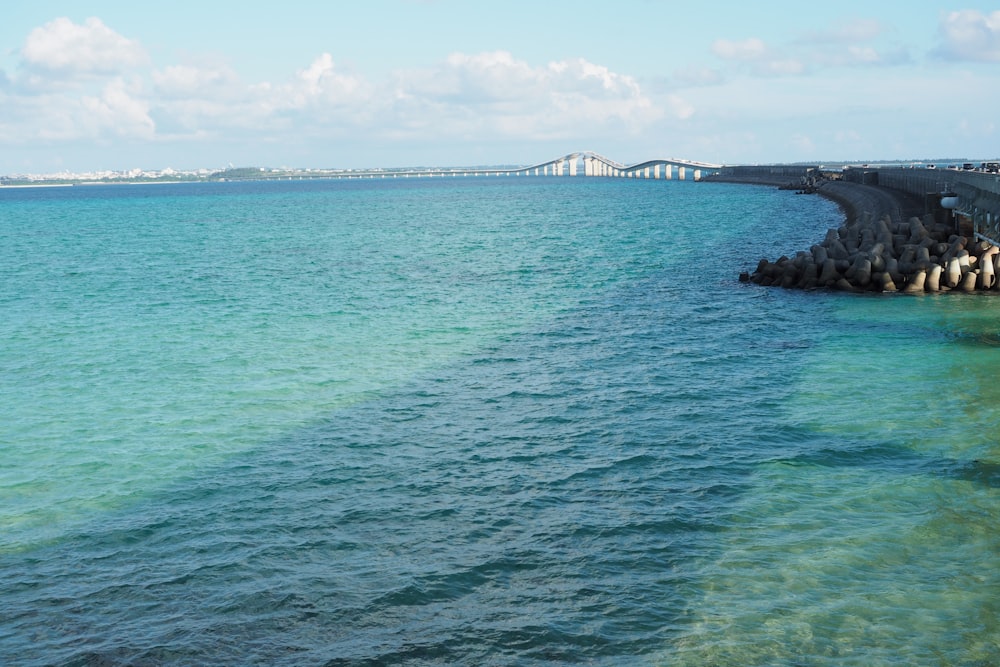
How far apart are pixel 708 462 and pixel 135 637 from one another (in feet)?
28.9

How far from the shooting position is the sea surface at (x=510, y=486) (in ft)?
32.0

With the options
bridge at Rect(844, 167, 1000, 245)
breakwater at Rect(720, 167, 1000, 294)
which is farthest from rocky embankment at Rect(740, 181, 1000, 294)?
bridge at Rect(844, 167, 1000, 245)

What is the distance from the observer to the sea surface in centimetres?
977

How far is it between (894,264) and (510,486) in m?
23.8

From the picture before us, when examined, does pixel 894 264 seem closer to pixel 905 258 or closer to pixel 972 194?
pixel 905 258

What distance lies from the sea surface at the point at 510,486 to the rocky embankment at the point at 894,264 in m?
1.21

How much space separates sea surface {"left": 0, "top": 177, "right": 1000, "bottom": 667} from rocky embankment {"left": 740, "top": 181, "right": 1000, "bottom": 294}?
121 centimetres

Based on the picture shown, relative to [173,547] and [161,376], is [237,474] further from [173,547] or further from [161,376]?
[161,376]

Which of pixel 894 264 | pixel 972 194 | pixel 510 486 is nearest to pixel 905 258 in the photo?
pixel 894 264

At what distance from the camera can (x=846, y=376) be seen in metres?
20.6

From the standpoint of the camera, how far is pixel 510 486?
14008mm

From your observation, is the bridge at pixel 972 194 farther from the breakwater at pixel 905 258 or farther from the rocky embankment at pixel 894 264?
the rocky embankment at pixel 894 264

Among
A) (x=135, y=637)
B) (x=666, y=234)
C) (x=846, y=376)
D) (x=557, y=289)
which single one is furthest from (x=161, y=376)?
(x=666, y=234)

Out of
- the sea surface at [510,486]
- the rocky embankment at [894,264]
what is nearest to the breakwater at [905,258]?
the rocky embankment at [894,264]
